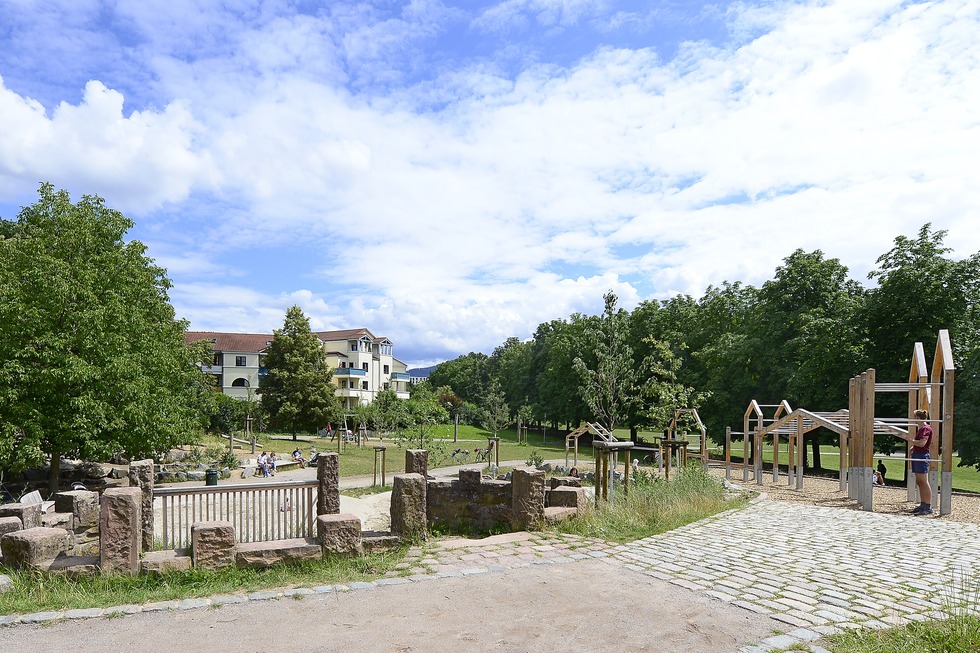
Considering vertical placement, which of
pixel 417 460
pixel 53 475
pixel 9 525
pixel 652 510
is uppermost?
pixel 417 460

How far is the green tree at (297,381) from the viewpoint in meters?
42.0

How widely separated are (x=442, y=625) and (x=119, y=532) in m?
3.70

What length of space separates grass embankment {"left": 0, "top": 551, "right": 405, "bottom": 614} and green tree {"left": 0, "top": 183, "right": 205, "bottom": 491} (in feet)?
27.8

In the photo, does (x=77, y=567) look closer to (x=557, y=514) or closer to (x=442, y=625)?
(x=442, y=625)

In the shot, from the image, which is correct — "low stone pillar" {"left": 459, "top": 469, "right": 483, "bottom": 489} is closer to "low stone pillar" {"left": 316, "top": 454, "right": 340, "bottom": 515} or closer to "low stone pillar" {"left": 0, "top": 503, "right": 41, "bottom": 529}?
"low stone pillar" {"left": 316, "top": 454, "right": 340, "bottom": 515}

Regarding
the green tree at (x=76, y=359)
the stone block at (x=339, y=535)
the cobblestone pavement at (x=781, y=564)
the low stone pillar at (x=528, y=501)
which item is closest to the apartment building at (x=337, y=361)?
the green tree at (x=76, y=359)

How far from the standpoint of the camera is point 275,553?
22.8 ft

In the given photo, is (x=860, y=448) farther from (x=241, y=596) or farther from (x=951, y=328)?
(x=241, y=596)

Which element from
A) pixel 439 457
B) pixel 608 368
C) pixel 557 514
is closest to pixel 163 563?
pixel 557 514

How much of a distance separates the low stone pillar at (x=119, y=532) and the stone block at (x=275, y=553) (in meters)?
A: 1.06

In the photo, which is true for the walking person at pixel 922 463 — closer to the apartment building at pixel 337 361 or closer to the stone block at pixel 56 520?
the stone block at pixel 56 520

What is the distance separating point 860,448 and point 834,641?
9696 mm

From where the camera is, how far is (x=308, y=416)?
42.9m

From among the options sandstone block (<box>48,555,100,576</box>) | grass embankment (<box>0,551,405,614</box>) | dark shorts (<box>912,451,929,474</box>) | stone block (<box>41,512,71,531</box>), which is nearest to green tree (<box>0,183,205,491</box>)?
stone block (<box>41,512,71,531</box>)
